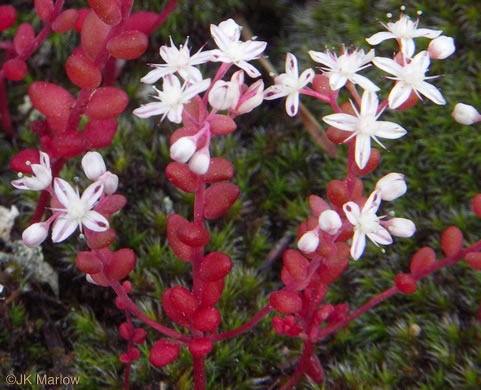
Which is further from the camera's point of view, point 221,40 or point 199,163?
point 221,40

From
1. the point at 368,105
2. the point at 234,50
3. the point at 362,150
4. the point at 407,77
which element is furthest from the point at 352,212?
the point at 234,50

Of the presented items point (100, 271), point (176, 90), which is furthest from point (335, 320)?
point (176, 90)

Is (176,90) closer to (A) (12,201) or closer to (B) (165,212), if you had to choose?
(B) (165,212)

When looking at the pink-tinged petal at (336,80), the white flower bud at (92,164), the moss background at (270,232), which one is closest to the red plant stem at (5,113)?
the moss background at (270,232)

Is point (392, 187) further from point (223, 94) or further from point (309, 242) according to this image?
point (223, 94)

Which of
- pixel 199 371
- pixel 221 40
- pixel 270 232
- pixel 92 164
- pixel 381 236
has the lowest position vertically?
pixel 270 232

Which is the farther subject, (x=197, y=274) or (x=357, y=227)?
(x=197, y=274)

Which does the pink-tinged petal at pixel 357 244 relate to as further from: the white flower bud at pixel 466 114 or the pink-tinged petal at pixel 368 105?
the white flower bud at pixel 466 114
